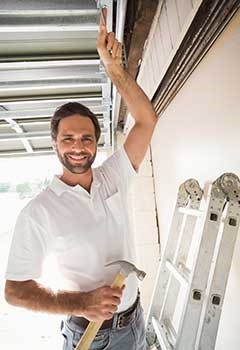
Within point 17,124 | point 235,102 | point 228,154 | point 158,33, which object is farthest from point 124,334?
point 17,124

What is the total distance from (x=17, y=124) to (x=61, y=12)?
150 cm

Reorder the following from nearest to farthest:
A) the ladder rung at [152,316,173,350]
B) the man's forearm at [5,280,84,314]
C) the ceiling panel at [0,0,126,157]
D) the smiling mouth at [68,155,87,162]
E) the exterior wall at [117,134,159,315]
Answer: the man's forearm at [5,280,84,314], the ceiling panel at [0,0,126,157], the smiling mouth at [68,155,87,162], the ladder rung at [152,316,173,350], the exterior wall at [117,134,159,315]

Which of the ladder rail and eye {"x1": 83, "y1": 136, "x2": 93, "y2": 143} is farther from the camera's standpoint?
eye {"x1": 83, "y1": 136, "x2": 93, "y2": 143}

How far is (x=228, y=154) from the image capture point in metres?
1.17

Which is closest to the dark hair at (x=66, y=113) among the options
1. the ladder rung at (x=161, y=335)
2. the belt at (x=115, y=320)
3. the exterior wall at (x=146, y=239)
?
the belt at (x=115, y=320)

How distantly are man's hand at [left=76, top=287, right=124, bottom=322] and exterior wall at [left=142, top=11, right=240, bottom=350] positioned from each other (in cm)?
54

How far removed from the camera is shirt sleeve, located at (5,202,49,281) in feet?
3.31

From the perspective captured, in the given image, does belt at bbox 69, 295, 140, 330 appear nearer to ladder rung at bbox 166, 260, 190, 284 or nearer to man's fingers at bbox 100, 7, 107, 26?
ladder rung at bbox 166, 260, 190, 284

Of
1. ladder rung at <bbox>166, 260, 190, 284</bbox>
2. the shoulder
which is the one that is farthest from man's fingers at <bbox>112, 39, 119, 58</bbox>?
ladder rung at <bbox>166, 260, 190, 284</bbox>

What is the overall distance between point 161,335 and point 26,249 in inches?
32.4

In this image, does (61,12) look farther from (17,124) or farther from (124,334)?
(17,124)

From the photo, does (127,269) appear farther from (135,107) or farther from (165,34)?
(165,34)

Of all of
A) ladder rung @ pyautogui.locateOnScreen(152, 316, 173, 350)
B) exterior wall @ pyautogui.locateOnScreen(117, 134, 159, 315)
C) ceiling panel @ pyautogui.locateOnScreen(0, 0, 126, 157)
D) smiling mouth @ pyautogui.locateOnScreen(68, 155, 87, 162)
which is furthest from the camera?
exterior wall @ pyautogui.locateOnScreen(117, 134, 159, 315)

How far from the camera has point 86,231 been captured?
1.13 m
